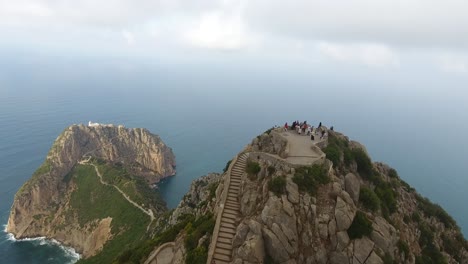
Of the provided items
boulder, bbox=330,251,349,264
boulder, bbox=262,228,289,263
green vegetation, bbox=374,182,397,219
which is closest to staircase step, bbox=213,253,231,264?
boulder, bbox=262,228,289,263

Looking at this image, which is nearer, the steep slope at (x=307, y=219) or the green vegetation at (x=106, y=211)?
the steep slope at (x=307, y=219)

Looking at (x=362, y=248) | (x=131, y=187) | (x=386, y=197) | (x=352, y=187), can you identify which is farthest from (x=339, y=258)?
(x=131, y=187)

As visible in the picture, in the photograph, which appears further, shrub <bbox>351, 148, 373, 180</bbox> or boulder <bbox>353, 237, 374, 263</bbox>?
shrub <bbox>351, 148, 373, 180</bbox>

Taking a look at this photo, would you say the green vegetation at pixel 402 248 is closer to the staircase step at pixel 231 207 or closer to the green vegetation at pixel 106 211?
the staircase step at pixel 231 207

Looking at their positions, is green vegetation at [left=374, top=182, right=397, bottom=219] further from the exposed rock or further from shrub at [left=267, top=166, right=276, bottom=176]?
shrub at [left=267, top=166, right=276, bottom=176]

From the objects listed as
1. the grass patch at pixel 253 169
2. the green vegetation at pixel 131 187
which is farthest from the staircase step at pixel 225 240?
the green vegetation at pixel 131 187
